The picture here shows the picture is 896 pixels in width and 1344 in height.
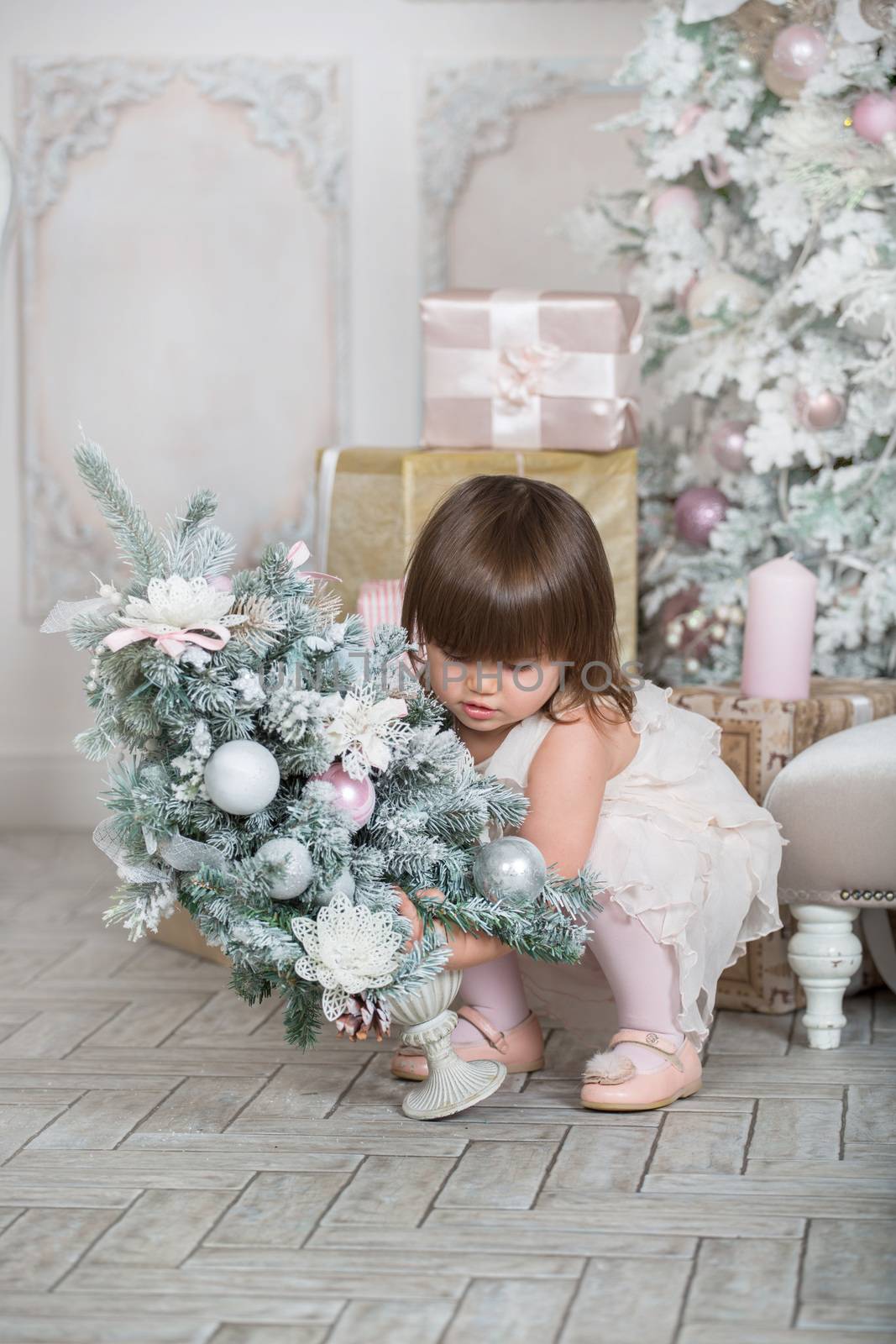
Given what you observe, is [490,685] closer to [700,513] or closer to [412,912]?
[412,912]

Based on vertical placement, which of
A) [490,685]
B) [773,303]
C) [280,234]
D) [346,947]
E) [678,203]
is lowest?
[346,947]

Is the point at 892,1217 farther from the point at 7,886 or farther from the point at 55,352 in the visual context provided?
the point at 55,352

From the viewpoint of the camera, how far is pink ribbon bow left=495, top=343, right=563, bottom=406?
2.22m

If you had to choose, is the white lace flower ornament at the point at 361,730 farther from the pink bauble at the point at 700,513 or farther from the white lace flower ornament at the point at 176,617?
the pink bauble at the point at 700,513

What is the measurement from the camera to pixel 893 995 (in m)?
2.11

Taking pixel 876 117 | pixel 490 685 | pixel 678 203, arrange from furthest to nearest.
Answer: pixel 678 203 → pixel 876 117 → pixel 490 685

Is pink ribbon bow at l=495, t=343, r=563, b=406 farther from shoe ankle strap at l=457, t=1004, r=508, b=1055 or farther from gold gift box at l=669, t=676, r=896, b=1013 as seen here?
shoe ankle strap at l=457, t=1004, r=508, b=1055

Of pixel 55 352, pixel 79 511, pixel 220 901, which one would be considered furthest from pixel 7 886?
pixel 220 901

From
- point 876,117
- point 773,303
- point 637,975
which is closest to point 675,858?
point 637,975

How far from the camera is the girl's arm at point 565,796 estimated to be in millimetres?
1650

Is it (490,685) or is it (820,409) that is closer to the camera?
(490,685)

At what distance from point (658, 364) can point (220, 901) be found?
134 cm

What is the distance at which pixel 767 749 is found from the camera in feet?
6.66

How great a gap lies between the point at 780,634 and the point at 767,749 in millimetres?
157
